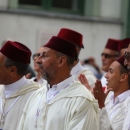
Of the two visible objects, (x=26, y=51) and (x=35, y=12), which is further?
(x=35, y=12)

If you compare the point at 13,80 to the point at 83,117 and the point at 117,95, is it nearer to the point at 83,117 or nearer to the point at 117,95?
the point at 117,95

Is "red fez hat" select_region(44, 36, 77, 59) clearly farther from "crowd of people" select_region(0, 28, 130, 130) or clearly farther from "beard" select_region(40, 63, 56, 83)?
"beard" select_region(40, 63, 56, 83)

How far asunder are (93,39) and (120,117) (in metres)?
10.2

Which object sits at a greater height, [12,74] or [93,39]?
[12,74]

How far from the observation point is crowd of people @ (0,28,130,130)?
6.83m

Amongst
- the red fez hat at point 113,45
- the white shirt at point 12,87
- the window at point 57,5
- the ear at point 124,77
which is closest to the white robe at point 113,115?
the ear at point 124,77

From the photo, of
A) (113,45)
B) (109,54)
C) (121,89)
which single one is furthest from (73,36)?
(121,89)

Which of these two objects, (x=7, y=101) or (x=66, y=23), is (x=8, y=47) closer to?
(x=7, y=101)

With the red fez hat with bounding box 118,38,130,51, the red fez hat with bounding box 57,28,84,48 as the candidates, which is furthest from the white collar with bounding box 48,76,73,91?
the red fez hat with bounding box 118,38,130,51

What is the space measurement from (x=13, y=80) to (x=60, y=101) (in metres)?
1.26

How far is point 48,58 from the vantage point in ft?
23.3

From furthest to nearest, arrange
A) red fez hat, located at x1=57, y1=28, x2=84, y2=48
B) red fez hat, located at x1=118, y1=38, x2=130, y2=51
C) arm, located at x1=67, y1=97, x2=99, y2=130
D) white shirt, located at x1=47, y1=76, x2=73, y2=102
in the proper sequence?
red fez hat, located at x1=118, y1=38, x2=130, y2=51, red fez hat, located at x1=57, y1=28, x2=84, y2=48, white shirt, located at x1=47, y1=76, x2=73, y2=102, arm, located at x1=67, y1=97, x2=99, y2=130

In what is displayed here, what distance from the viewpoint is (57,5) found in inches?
709

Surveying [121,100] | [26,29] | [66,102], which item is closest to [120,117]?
[121,100]
